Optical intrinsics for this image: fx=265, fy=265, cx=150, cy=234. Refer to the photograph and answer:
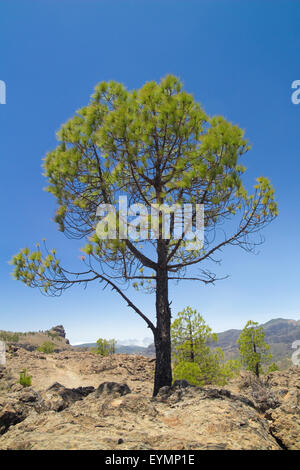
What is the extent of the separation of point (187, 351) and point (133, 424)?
317 inches

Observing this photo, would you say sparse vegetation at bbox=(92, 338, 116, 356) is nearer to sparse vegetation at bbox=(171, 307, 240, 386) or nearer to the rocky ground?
sparse vegetation at bbox=(171, 307, 240, 386)

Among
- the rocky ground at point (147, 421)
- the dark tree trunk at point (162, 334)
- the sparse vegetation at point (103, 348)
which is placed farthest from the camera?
the sparse vegetation at point (103, 348)

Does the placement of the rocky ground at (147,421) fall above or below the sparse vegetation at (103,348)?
above

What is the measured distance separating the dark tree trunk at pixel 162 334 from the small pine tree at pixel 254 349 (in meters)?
8.68

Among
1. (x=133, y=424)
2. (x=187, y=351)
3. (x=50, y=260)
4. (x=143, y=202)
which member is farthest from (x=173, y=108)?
(x=187, y=351)

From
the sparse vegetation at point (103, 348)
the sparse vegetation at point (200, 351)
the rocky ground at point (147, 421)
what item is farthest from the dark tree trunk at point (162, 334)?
the sparse vegetation at point (103, 348)

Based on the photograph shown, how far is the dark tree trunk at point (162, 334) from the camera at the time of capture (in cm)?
620

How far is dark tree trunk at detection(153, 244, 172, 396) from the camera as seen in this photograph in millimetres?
6199

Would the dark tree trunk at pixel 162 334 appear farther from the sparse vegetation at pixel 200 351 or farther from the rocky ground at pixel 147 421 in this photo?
the sparse vegetation at pixel 200 351

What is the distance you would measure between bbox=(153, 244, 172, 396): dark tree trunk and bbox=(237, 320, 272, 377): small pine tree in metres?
8.68

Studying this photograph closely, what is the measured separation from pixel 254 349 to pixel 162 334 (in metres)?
9.46

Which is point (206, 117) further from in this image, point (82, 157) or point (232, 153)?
point (82, 157)

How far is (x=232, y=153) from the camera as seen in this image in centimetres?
591
